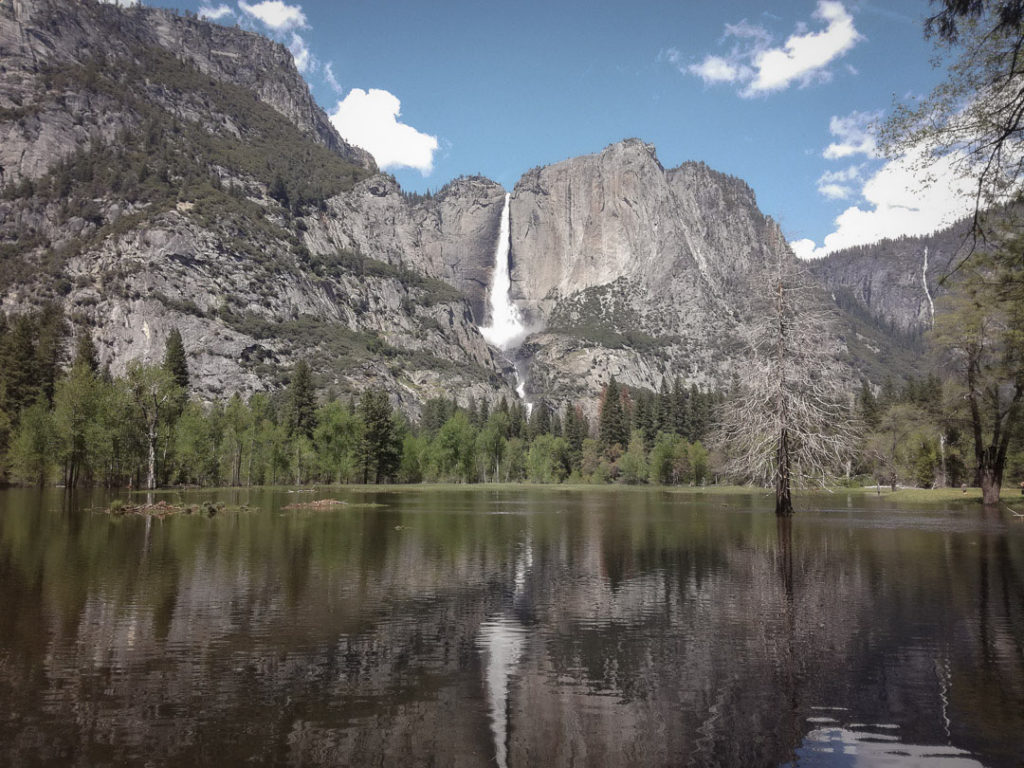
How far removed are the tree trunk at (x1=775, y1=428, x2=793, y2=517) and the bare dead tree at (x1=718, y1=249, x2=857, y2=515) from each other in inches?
2.3

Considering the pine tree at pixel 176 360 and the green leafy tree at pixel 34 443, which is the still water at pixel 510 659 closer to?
the green leafy tree at pixel 34 443

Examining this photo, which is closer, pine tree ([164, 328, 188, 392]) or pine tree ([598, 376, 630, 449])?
pine tree ([164, 328, 188, 392])

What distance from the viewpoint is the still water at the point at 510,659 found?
775cm

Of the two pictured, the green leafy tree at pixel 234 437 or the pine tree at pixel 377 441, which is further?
the pine tree at pixel 377 441

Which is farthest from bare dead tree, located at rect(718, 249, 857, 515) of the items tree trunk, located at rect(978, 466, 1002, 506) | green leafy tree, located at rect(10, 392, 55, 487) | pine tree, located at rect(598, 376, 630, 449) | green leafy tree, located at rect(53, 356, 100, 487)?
pine tree, located at rect(598, 376, 630, 449)

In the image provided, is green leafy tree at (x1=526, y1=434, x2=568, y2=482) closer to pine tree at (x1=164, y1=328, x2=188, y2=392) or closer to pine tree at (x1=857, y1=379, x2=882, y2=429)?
pine tree at (x1=857, y1=379, x2=882, y2=429)

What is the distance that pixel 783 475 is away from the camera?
40.8 m

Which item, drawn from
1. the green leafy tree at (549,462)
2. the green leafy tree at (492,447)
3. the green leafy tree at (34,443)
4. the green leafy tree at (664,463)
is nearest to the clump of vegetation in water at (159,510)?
the green leafy tree at (34,443)

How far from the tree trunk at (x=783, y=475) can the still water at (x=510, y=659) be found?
49.7ft

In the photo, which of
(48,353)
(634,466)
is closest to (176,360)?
(48,353)

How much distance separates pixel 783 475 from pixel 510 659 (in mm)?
33720

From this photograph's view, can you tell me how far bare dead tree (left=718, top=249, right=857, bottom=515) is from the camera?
1538 inches

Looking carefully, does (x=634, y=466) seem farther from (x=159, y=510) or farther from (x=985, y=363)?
(x=159, y=510)

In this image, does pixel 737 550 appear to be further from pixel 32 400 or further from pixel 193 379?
pixel 193 379
